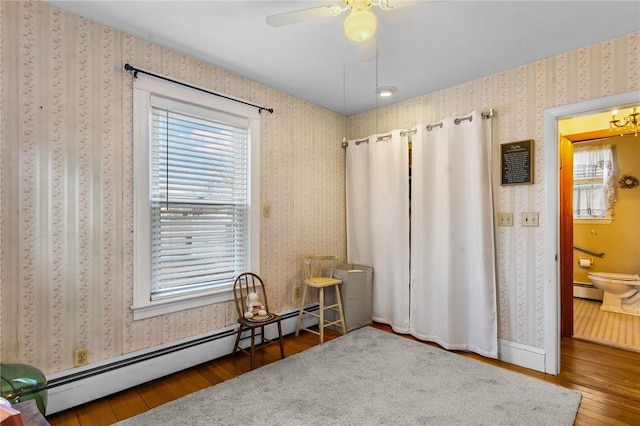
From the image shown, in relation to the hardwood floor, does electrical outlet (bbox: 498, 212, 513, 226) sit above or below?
above

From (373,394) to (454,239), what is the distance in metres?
1.62

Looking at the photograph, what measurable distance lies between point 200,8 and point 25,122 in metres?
1.20

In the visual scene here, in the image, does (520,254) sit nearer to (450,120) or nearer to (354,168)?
(450,120)

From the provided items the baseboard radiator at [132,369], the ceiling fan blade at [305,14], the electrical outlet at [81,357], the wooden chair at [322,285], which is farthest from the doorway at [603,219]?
the electrical outlet at [81,357]

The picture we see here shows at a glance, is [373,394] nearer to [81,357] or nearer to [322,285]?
[322,285]

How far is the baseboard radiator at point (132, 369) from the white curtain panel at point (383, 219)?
152 centimetres

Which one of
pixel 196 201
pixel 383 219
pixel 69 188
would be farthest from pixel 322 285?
pixel 69 188

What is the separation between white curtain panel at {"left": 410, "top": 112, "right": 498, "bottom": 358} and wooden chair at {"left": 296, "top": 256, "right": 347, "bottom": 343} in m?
0.76

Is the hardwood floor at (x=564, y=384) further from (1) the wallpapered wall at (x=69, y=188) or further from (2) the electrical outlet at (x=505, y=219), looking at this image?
(2) the electrical outlet at (x=505, y=219)

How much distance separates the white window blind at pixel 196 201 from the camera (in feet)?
7.77

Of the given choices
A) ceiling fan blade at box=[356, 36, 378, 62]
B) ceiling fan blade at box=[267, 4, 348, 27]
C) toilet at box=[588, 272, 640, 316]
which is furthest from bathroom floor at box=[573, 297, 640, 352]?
ceiling fan blade at box=[267, 4, 348, 27]

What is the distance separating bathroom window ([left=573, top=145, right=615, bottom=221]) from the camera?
14.8 ft

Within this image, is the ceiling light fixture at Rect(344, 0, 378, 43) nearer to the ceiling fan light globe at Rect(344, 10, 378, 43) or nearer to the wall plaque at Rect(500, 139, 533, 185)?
the ceiling fan light globe at Rect(344, 10, 378, 43)

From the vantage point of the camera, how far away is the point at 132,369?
7.20 feet
